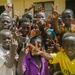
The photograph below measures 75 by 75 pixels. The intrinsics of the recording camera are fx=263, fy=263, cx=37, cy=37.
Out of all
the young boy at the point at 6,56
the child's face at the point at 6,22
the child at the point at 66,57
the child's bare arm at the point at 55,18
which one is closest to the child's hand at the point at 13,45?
the young boy at the point at 6,56

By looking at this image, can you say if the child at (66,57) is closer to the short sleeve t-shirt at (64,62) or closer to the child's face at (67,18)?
the short sleeve t-shirt at (64,62)

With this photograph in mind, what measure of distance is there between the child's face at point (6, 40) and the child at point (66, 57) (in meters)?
0.41

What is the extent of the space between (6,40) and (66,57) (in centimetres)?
74

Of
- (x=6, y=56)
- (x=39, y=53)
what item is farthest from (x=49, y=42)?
(x=6, y=56)

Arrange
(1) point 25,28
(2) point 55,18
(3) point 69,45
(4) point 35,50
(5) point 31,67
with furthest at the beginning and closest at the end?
(1) point 25,28
(2) point 55,18
(5) point 31,67
(3) point 69,45
(4) point 35,50

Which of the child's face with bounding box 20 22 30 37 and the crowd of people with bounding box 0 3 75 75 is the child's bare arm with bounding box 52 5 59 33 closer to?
the crowd of people with bounding box 0 3 75 75

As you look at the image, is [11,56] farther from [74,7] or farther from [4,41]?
[74,7]

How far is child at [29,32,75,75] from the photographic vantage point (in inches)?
120

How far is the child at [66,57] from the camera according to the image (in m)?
3.06

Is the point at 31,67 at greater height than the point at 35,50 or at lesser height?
lesser

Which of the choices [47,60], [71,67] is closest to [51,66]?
[47,60]

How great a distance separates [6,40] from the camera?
3.10 m

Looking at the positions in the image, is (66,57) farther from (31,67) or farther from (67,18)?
(67,18)

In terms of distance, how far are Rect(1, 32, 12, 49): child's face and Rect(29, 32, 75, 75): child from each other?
1.35 feet
